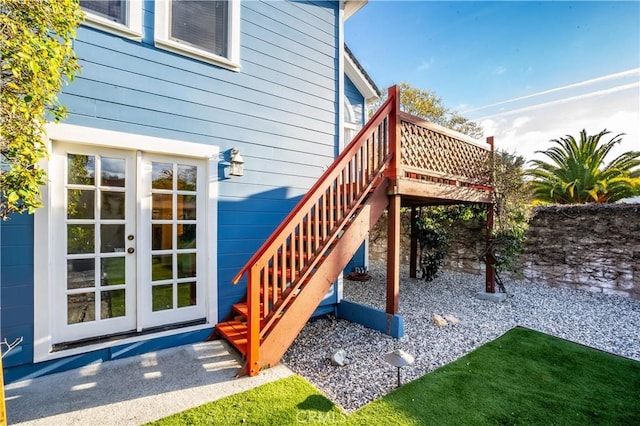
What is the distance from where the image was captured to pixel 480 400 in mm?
2375

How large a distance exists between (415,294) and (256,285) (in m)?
4.06

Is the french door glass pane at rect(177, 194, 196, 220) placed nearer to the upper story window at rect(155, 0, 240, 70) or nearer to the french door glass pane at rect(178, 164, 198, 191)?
the french door glass pane at rect(178, 164, 198, 191)

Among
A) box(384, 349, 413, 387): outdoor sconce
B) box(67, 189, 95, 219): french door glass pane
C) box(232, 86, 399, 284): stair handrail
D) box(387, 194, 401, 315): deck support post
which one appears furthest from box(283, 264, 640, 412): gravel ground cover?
box(67, 189, 95, 219): french door glass pane

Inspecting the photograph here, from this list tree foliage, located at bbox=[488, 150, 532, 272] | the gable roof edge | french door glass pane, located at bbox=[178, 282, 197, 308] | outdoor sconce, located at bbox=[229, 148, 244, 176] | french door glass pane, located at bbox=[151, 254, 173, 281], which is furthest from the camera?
the gable roof edge

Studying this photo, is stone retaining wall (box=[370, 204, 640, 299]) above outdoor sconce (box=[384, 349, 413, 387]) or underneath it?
above

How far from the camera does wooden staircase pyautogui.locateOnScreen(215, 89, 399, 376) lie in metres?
2.73

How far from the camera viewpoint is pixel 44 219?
2703 millimetres

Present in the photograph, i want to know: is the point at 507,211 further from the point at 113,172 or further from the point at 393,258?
the point at 113,172

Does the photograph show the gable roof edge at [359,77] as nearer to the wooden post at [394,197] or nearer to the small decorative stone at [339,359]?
the wooden post at [394,197]

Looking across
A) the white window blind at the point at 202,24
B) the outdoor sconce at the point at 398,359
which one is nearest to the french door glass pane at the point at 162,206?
the white window blind at the point at 202,24

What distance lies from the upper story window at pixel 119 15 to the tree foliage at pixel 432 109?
13.7 metres

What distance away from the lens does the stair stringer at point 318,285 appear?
2.86 metres

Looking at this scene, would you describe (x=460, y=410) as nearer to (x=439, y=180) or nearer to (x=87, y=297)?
(x=439, y=180)

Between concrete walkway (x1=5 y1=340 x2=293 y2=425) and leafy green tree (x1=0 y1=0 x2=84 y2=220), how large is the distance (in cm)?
159
